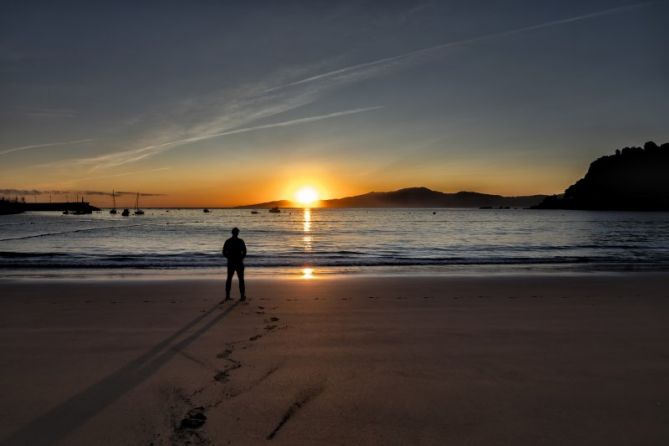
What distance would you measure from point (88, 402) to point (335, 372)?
3185 millimetres

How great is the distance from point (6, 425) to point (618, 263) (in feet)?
88.1

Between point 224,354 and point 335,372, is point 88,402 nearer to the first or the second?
point 224,354

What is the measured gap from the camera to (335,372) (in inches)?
240

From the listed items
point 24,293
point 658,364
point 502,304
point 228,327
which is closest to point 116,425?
point 228,327

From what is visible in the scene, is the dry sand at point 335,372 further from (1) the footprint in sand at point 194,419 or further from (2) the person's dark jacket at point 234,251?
(2) the person's dark jacket at point 234,251

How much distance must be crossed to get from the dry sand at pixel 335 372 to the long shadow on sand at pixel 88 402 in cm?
2

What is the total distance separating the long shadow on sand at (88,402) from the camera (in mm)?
4398

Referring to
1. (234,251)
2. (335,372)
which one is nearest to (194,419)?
(335,372)

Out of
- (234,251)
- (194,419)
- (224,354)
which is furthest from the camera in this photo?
(234,251)

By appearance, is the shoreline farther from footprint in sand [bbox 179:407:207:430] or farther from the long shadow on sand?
footprint in sand [bbox 179:407:207:430]

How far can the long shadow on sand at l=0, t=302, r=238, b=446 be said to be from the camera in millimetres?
4398

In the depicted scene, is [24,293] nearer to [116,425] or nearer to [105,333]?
[105,333]

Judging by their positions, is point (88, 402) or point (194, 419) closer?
point (194, 419)

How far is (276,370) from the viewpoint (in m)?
6.12
